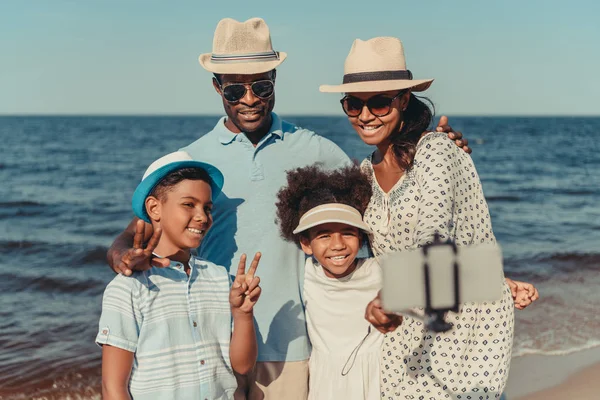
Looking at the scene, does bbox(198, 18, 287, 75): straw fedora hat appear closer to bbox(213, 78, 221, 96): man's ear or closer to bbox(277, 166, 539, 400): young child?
bbox(213, 78, 221, 96): man's ear

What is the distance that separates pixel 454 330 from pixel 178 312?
121 centimetres

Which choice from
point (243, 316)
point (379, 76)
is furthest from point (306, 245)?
point (379, 76)

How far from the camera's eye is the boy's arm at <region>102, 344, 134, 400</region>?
2.75 metres

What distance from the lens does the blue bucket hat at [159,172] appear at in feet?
10.2

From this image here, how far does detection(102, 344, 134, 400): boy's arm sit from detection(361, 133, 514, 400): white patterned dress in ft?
3.89

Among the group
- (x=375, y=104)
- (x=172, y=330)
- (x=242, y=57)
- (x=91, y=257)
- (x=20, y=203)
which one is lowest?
(x=91, y=257)

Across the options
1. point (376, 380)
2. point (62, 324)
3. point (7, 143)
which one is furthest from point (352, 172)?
point (7, 143)

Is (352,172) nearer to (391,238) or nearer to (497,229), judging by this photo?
(391,238)

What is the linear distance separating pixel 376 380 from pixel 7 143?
40.7 metres

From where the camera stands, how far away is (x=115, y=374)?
2766mm

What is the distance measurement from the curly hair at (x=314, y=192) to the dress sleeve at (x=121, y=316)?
90cm

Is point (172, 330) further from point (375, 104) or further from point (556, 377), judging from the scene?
point (556, 377)

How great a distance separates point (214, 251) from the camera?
138 inches

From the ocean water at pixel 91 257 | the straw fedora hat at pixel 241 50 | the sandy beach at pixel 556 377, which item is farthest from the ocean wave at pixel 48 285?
the straw fedora hat at pixel 241 50
